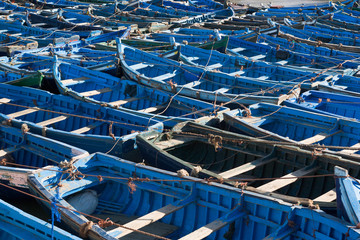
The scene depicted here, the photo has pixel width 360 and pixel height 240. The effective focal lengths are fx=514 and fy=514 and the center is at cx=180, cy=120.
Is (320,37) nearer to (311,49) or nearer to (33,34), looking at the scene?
(311,49)

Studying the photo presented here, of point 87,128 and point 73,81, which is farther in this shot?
point 73,81

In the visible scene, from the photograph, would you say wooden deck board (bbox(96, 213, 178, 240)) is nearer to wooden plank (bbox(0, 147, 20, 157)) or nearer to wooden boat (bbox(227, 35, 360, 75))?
wooden plank (bbox(0, 147, 20, 157))

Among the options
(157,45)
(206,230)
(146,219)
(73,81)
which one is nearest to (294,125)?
(206,230)

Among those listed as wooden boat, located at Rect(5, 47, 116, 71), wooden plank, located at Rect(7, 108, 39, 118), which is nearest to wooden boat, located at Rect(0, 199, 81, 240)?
wooden plank, located at Rect(7, 108, 39, 118)

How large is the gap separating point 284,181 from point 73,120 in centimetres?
711

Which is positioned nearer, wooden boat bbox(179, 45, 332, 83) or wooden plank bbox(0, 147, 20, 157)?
wooden plank bbox(0, 147, 20, 157)

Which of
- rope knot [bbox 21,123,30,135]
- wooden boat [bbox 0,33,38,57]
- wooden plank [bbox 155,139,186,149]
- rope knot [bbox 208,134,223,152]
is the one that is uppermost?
wooden boat [bbox 0,33,38,57]

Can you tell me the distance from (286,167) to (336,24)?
59.4 ft

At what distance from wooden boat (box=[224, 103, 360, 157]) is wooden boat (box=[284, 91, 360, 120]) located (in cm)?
71

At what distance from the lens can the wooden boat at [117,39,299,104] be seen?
15211 millimetres

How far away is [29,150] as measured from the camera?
41.9 ft

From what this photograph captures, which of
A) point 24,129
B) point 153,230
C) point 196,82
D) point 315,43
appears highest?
point 315,43

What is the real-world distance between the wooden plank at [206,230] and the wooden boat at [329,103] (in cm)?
615

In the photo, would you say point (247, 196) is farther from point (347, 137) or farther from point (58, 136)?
point (58, 136)
